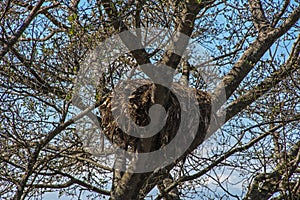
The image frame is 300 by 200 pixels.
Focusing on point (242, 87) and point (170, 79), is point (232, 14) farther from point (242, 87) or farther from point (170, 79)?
point (170, 79)

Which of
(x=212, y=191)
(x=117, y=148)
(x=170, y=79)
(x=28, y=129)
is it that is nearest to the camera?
(x=170, y=79)

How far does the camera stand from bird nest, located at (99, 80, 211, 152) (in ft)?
14.7

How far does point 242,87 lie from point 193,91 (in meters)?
1.24

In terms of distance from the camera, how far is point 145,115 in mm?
4516

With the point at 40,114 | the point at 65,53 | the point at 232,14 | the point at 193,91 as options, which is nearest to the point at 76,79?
the point at 65,53

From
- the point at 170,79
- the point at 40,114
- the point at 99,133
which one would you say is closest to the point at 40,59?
the point at 40,114

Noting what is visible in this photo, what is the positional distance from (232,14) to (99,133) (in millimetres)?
2288

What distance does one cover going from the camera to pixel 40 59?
506 centimetres

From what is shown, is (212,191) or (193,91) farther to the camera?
(212,191)

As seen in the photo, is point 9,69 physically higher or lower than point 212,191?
higher

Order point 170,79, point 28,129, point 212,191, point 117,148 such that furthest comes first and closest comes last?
1. point 212,191
2. point 28,129
3. point 117,148
4. point 170,79

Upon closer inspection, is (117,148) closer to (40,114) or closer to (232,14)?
(40,114)

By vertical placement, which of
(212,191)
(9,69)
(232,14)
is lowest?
(212,191)

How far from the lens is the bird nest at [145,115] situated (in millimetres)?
4478
